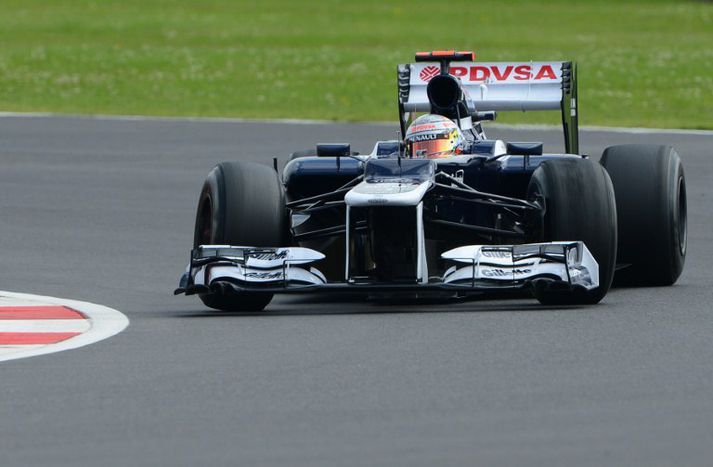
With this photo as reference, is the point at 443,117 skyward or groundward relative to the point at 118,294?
skyward

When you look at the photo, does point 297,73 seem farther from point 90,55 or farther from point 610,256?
point 610,256

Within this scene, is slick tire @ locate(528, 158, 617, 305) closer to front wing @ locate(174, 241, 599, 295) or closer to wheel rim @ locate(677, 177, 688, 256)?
front wing @ locate(174, 241, 599, 295)

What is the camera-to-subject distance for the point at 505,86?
13.7m

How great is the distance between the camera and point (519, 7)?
64.5 meters

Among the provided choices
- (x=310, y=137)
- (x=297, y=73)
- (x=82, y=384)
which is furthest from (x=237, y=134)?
(x=82, y=384)

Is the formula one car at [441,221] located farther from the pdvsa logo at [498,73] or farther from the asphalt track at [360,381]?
the pdvsa logo at [498,73]

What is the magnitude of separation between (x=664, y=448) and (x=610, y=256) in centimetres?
427

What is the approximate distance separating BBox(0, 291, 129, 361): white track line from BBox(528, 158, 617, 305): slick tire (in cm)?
255

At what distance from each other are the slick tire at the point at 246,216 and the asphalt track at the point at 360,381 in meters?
0.19

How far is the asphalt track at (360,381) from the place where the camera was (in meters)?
6.38

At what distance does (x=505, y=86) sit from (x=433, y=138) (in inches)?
79.3

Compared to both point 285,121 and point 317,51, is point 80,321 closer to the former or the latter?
point 285,121

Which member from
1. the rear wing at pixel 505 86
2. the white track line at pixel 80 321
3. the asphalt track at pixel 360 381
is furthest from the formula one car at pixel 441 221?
the rear wing at pixel 505 86

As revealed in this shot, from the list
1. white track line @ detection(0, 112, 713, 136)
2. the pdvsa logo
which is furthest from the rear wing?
white track line @ detection(0, 112, 713, 136)
